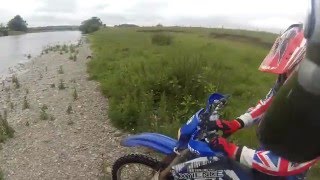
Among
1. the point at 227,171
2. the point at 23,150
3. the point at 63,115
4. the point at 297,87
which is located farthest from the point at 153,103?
the point at 297,87

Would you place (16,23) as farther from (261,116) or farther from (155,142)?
(261,116)

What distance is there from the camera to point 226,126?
3.40m

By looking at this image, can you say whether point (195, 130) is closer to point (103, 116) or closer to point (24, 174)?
point (24, 174)

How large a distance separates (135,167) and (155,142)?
64cm

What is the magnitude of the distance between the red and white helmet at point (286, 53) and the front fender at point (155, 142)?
A: 1458 millimetres

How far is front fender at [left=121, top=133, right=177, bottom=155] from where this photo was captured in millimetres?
3852

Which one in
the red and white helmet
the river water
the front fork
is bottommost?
the river water

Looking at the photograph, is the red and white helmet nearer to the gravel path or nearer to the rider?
the rider

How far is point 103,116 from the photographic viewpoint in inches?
326

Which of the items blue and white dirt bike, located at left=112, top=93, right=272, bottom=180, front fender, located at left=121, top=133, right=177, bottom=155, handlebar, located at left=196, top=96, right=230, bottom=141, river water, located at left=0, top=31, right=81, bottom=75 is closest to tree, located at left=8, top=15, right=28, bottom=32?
river water, located at left=0, top=31, right=81, bottom=75

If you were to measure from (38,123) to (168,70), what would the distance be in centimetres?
304

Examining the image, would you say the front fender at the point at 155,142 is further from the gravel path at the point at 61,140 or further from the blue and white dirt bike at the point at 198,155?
the gravel path at the point at 61,140

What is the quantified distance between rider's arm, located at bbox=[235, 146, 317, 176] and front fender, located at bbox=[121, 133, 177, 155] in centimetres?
87

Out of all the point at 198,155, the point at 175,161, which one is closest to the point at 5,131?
the point at 175,161
